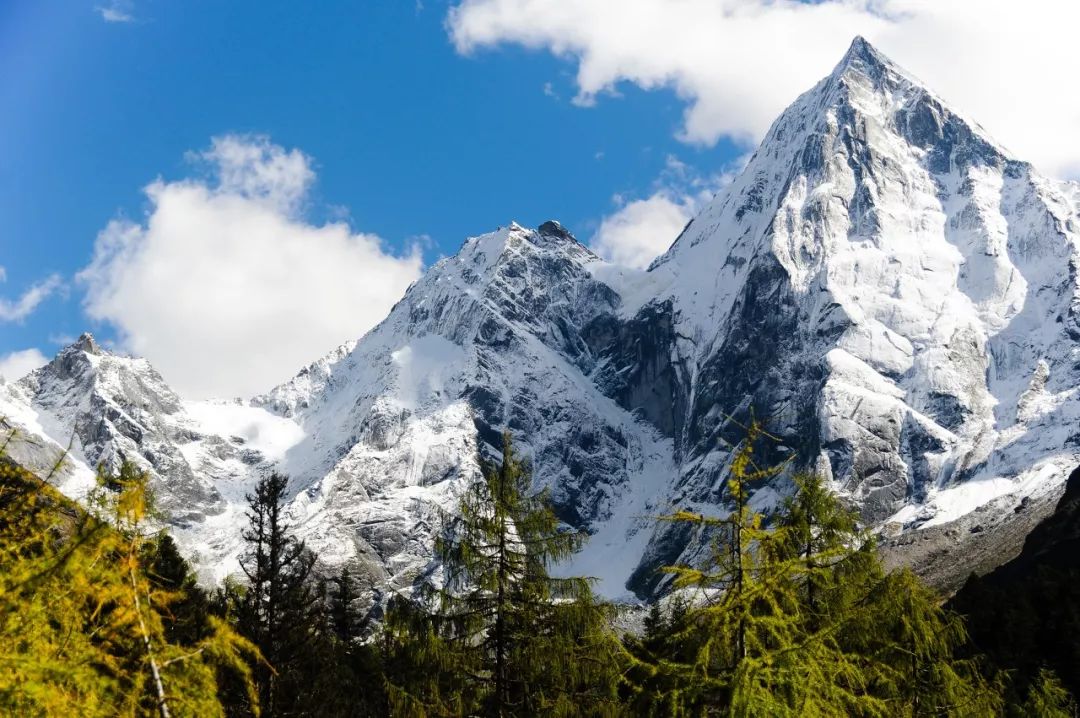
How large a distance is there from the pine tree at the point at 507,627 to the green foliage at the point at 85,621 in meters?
8.77

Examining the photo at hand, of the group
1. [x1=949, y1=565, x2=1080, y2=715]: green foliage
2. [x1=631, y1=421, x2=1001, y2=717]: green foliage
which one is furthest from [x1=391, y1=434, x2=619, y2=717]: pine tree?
[x1=949, y1=565, x2=1080, y2=715]: green foliage

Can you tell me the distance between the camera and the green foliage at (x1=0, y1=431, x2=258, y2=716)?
27.2 feet

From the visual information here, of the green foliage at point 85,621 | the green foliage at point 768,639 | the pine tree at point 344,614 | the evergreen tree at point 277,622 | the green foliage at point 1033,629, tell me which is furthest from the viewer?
the pine tree at point 344,614

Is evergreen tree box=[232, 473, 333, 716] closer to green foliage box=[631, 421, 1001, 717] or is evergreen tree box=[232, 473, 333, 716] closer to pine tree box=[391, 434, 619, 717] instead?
pine tree box=[391, 434, 619, 717]

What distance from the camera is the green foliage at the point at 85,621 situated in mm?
8281

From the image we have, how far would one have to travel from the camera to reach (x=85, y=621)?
31.9ft

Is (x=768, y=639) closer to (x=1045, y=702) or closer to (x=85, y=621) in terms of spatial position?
(x=85, y=621)

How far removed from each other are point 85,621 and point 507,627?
426 inches

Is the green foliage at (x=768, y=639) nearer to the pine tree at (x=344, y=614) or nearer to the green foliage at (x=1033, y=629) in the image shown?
the green foliage at (x=1033, y=629)

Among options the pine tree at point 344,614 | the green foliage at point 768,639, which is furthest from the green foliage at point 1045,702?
the pine tree at point 344,614

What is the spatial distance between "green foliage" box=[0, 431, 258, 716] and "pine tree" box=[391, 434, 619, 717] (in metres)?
8.77

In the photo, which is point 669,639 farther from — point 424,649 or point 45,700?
point 424,649

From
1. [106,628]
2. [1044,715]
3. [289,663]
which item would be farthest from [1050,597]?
[106,628]

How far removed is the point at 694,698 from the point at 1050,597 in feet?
193
